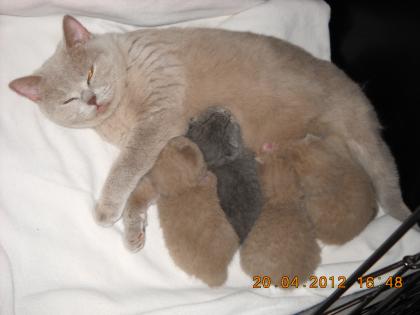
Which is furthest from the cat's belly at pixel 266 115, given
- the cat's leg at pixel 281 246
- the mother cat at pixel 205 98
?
the cat's leg at pixel 281 246

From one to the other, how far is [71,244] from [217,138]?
0.64 m

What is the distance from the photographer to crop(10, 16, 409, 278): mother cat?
1.33 meters

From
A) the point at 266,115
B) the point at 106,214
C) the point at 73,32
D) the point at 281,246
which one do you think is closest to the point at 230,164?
the point at 266,115

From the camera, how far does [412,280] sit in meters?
0.96

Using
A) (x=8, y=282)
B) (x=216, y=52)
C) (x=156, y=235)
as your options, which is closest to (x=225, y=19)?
(x=216, y=52)

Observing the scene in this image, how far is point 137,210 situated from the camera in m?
1.33

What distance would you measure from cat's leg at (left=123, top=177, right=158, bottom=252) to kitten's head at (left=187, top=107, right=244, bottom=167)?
22 centimetres

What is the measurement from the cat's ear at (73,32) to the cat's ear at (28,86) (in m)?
Result: 0.16

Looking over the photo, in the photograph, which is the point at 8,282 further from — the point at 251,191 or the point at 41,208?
the point at 251,191

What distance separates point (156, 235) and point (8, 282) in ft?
1.67

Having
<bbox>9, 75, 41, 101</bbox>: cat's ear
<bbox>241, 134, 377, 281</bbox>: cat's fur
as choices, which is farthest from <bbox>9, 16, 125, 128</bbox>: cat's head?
<bbox>241, 134, 377, 281</bbox>: cat's fur

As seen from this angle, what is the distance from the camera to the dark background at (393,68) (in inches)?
54.5

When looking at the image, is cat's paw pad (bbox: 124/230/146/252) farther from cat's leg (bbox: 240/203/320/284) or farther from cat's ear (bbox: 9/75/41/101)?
cat's ear (bbox: 9/75/41/101)

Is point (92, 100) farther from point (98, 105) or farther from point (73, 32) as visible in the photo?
point (73, 32)
